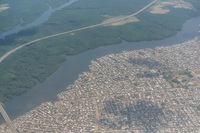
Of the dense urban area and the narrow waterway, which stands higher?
the narrow waterway

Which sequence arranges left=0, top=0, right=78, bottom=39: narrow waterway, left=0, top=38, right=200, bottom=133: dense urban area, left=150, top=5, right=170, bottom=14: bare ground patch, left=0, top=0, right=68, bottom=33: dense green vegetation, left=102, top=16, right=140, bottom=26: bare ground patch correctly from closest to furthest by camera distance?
left=0, top=38, right=200, bottom=133: dense urban area < left=0, top=0, right=78, bottom=39: narrow waterway < left=102, top=16, right=140, bottom=26: bare ground patch < left=0, top=0, right=68, bottom=33: dense green vegetation < left=150, top=5, right=170, bottom=14: bare ground patch

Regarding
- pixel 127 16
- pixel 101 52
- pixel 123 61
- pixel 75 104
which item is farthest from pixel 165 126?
pixel 127 16

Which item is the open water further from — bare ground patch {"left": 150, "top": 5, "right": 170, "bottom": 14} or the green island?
bare ground patch {"left": 150, "top": 5, "right": 170, "bottom": 14}

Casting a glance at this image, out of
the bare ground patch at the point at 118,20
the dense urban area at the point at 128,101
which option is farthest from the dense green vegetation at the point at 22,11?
the dense urban area at the point at 128,101

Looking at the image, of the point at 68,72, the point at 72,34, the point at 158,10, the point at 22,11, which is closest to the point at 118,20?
the point at 72,34

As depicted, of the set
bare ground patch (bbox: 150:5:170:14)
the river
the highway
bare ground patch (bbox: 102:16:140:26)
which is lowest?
the highway

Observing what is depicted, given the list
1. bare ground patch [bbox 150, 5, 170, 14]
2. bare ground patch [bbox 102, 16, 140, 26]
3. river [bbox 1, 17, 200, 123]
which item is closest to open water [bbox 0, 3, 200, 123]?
river [bbox 1, 17, 200, 123]

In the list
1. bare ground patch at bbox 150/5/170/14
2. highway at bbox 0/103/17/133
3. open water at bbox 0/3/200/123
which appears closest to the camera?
highway at bbox 0/103/17/133
